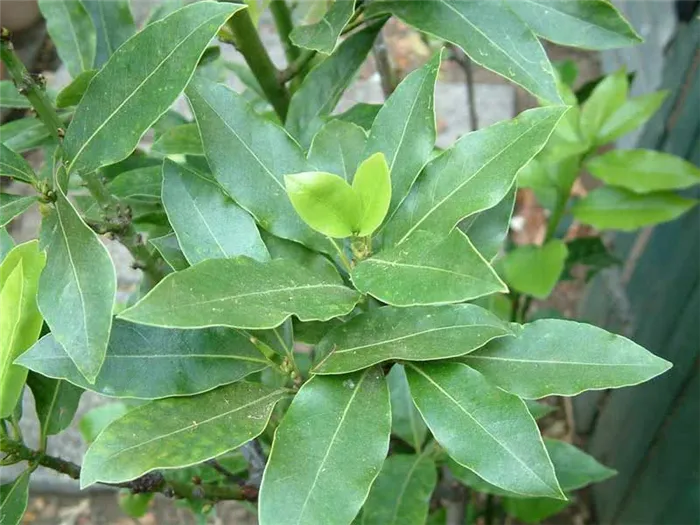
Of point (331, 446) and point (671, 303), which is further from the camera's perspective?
point (671, 303)

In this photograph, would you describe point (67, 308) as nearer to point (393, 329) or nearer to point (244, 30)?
point (393, 329)

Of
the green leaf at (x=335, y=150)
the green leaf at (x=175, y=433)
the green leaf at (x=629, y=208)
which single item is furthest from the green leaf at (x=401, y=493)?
the green leaf at (x=629, y=208)

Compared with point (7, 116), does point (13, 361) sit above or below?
above

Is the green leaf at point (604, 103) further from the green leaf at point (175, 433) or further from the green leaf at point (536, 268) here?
the green leaf at point (175, 433)

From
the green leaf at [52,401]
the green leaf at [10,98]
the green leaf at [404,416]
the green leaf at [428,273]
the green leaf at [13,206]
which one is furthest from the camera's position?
the green leaf at [404,416]

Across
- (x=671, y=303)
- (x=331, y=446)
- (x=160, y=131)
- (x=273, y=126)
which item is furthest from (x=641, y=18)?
(x=331, y=446)

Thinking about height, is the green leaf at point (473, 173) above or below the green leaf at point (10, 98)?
above
